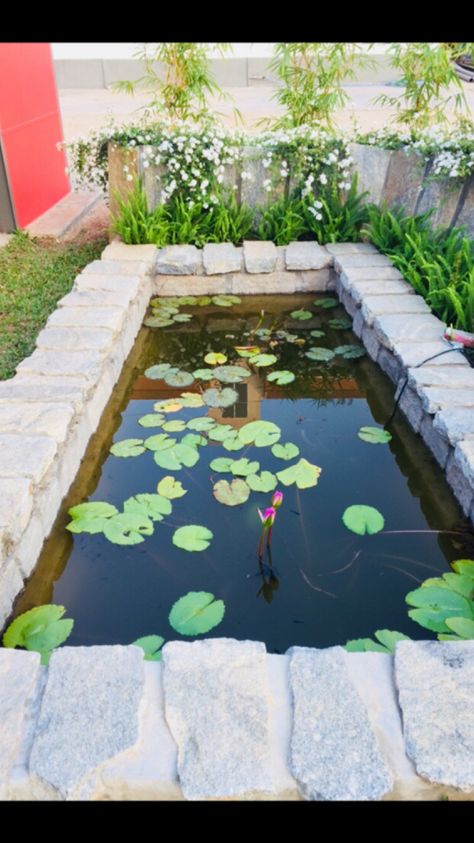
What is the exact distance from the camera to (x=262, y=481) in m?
2.09

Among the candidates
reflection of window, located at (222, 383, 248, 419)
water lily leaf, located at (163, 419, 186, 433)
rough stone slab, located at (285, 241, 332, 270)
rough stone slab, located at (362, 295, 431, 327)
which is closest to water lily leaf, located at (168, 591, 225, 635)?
water lily leaf, located at (163, 419, 186, 433)

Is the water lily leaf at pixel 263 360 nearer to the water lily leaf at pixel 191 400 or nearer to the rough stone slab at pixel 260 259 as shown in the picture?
the water lily leaf at pixel 191 400

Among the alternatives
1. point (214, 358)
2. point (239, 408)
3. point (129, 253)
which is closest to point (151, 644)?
point (239, 408)

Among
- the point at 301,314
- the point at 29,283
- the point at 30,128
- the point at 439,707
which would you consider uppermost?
the point at 30,128

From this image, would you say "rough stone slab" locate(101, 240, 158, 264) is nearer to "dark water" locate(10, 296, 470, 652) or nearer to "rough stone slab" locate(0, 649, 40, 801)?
"dark water" locate(10, 296, 470, 652)

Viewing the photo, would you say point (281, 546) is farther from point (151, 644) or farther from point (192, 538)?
point (151, 644)

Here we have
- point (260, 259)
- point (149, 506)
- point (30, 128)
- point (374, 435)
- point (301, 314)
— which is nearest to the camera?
point (149, 506)

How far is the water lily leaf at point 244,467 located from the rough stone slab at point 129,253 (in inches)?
72.8

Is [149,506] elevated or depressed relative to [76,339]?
depressed

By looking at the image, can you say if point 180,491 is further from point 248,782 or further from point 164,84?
point 164,84

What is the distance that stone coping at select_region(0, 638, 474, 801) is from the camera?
41.6 inches

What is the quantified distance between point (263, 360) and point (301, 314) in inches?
28.3

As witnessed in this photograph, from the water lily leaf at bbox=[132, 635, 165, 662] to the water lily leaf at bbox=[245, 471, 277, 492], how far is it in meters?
0.68
